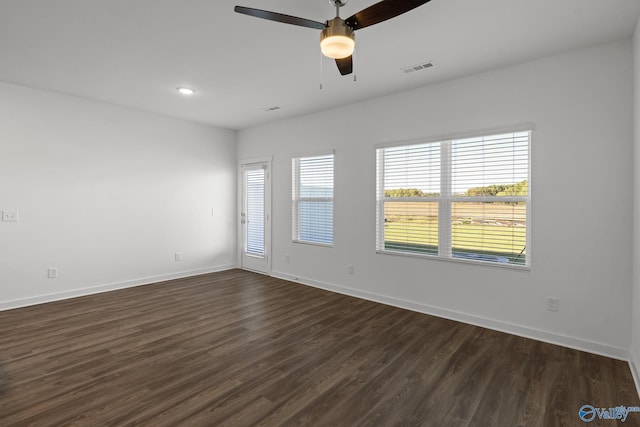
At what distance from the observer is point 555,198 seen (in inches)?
123

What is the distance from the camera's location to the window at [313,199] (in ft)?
16.5

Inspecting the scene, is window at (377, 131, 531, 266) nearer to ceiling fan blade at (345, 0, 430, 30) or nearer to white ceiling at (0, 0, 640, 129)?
white ceiling at (0, 0, 640, 129)

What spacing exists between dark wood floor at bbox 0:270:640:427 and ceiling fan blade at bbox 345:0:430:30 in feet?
8.15

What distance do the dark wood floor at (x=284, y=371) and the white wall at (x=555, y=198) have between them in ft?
0.85

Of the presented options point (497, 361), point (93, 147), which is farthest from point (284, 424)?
point (93, 147)

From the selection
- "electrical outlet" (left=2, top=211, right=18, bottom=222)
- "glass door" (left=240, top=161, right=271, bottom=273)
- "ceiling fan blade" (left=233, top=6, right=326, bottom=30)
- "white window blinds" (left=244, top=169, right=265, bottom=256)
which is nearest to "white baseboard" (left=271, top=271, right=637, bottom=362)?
"glass door" (left=240, top=161, right=271, bottom=273)

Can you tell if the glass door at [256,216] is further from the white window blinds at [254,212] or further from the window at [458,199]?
the window at [458,199]

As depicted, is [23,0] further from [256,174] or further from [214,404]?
[256,174]

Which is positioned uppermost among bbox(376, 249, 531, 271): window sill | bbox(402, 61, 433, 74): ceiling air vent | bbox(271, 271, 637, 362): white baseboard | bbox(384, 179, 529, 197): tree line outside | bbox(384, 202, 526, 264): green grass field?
bbox(402, 61, 433, 74): ceiling air vent

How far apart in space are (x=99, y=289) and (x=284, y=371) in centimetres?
366

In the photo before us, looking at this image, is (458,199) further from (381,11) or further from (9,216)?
(9,216)

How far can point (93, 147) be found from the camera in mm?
4648

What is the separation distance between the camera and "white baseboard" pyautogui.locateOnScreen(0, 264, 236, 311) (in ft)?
13.3

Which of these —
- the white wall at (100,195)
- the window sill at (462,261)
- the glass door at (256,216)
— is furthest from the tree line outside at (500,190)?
the white wall at (100,195)
